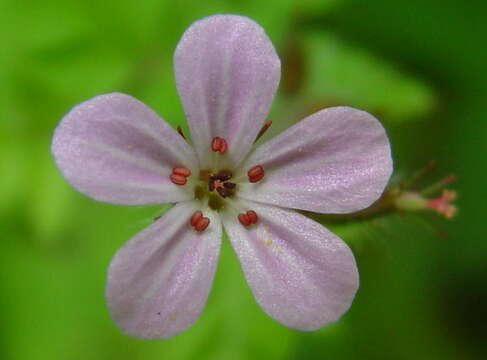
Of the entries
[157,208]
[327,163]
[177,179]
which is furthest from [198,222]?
[157,208]

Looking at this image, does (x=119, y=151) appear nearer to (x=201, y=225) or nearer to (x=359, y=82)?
(x=201, y=225)

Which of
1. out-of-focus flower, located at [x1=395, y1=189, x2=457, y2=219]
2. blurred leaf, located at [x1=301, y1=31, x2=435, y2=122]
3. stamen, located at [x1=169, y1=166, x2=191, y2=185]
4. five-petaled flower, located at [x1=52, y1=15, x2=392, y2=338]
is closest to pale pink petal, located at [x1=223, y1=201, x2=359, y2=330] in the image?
five-petaled flower, located at [x1=52, y1=15, x2=392, y2=338]

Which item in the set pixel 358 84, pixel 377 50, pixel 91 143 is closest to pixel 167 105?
pixel 358 84

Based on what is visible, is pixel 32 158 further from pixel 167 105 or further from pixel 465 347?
pixel 465 347

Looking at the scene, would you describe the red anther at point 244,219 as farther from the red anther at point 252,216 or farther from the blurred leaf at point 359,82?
the blurred leaf at point 359,82

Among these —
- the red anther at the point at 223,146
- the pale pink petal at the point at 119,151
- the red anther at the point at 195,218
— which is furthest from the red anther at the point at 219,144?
the red anther at the point at 195,218

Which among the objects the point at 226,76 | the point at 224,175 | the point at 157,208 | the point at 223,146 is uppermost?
the point at 226,76

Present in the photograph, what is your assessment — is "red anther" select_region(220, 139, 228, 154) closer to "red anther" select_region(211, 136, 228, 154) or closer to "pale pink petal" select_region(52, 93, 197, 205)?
"red anther" select_region(211, 136, 228, 154)
